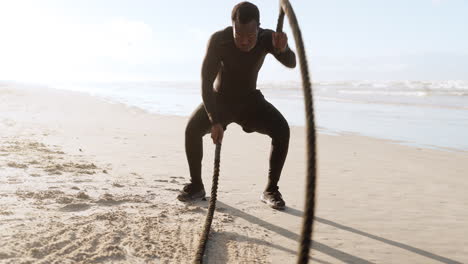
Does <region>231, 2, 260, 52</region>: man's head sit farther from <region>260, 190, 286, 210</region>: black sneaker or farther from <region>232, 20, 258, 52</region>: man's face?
<region>260, 190, 286, 210</region>: black sneaker

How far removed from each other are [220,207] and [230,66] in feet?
4.30

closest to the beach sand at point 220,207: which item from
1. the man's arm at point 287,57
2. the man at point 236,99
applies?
the man at point 236,99

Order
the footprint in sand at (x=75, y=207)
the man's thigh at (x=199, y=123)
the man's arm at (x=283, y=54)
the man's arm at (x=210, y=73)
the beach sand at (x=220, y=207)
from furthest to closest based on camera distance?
1. the man's thigh at (x=199, y=123)
2. the man's arm at (x=283, y=54)
3. the man's arm at (x=210, y=73)
4. the footprint in sand at (x=75, y=207)
5. the beach sand at (x=220, y=207)

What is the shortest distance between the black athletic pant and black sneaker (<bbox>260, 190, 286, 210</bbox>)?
2.5 inches

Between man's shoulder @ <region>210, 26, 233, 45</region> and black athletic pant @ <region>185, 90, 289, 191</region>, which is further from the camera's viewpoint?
black athletic pant @ <region>185, 90, 289, 191</region>

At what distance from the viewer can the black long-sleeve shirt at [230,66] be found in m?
3.58

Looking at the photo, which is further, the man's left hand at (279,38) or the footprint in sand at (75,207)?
the footprint in sand at (75,207)

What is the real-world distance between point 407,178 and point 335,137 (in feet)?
12.1

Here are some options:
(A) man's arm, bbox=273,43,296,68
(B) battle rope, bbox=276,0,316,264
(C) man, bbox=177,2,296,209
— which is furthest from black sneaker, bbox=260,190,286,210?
(B) battle rope, bbox=276,0,316,264

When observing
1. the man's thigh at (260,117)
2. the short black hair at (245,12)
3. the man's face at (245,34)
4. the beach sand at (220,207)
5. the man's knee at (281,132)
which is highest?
the short black hair at (245,12)

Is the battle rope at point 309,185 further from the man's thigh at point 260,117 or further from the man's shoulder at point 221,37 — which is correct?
the man's thigh at point 260,117

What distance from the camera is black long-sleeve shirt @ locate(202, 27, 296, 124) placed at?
3.58m

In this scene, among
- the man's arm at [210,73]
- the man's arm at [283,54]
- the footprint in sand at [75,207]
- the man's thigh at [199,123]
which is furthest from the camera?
the man's thigh at [199,123]

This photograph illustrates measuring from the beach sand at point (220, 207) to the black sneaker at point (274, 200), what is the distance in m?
0.06
